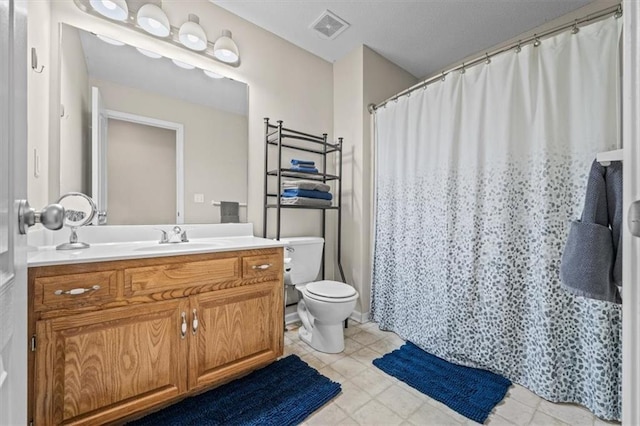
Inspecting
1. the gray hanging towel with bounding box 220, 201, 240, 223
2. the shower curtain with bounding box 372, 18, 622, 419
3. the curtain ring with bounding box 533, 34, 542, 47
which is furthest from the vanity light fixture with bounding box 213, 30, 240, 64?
the curtain ring with bounding box 533, 34, 542, 47

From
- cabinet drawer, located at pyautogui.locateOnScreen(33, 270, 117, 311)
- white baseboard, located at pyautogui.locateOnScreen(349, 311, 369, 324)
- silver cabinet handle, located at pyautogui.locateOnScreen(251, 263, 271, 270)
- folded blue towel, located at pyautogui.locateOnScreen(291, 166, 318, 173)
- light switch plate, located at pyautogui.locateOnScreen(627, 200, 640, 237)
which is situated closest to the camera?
light switch plate, located at pyautogui.locateOnScreen(627, 200, 640, 237)

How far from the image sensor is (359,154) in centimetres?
247

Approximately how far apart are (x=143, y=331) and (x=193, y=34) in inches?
70.0

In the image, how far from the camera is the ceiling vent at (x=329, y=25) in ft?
6.75

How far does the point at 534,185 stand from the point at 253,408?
1874 millimetres

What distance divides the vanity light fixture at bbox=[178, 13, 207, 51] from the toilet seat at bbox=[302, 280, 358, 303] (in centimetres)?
181

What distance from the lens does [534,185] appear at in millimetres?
1521

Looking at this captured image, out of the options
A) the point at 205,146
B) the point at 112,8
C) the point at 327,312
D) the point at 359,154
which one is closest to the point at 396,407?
the point at 327,312

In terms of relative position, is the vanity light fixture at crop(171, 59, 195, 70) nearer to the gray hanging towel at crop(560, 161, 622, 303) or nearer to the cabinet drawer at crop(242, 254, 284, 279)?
the cabinet drawer at crop(242, 254, 284, 279)

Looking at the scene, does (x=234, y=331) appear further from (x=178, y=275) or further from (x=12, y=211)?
(x=12, y=211)

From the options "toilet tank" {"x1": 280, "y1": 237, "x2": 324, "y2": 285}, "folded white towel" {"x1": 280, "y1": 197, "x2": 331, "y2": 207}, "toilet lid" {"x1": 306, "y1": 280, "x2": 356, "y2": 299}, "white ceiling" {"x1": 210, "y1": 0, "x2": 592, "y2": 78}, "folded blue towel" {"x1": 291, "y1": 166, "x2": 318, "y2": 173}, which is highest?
"white ceiling" {"x1": 210, "y1": 0, "x2": 592, "y2": 78}

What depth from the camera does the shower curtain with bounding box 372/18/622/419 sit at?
4.41 ft

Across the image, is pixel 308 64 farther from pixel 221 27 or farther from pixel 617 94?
pixel 617 94

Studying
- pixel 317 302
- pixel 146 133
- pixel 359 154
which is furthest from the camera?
pixel 359 154
